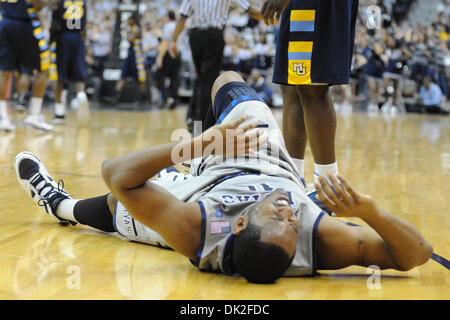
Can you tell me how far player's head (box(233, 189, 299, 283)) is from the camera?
4.53 feet

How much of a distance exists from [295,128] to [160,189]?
1136 mm

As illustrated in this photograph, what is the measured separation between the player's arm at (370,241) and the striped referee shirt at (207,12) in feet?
11.3

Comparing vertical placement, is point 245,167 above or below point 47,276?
above

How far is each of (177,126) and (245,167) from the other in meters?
4.50

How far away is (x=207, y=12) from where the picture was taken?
4.81 meters

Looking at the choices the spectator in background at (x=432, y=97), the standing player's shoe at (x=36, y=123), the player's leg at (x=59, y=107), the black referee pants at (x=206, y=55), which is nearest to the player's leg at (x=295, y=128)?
the black referee pants at (x=206, y=55)

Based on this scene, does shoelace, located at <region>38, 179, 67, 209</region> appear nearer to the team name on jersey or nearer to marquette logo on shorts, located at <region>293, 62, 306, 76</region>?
the team name on jersey

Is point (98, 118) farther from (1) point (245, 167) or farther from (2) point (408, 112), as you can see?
(2) point (408, 112)

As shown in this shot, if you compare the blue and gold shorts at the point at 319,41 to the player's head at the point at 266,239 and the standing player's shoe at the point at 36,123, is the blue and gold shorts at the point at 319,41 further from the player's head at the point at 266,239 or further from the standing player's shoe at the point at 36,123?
the standing player's shoe at the point at 36,123

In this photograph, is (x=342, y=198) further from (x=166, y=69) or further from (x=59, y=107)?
(x=166, y=69)

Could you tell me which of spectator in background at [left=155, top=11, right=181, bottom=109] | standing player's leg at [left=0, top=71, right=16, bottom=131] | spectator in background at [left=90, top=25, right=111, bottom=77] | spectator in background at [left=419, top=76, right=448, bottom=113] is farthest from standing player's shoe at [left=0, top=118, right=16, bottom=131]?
spectator in background at [left=419, top=76, right=448, bottom=113]

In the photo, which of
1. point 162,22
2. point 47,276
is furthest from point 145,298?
point 162,22

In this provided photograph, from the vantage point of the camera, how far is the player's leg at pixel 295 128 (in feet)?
8.24

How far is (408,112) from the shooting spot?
10578 mm
